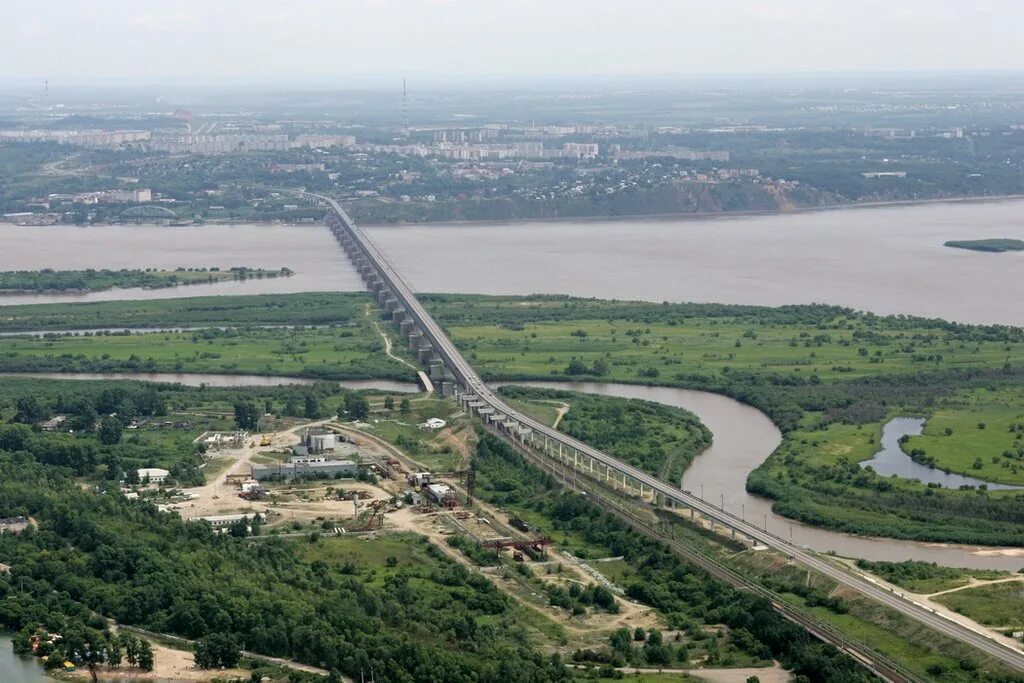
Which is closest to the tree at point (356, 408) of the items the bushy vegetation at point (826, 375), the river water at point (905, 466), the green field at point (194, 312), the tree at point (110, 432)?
the bushy vegetation at point (826, 375)

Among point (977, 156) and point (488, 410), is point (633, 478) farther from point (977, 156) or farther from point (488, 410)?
point (977, 156)

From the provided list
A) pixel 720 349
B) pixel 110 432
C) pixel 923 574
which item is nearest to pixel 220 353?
pixel 110 432

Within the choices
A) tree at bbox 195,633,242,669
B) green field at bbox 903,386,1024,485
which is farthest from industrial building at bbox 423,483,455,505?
green field at bbox 903,386,1024,485

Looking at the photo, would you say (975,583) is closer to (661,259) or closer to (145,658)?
(145,658)

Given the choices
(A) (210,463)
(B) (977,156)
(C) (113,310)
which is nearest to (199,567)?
(A) (210,463)

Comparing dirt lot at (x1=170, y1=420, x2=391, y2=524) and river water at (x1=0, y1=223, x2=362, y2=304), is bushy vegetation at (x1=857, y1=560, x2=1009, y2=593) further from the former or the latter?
river water at (x1=0, y1=223, x2=362, y2=304)

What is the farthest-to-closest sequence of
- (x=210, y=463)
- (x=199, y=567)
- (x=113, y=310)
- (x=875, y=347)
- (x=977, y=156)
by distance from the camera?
(x=977, y=156)
(x=113, y=310)
(x=875, y=347)
(x=210, y=463)
(x=199, y=567)

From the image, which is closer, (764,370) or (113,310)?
(764,370)
